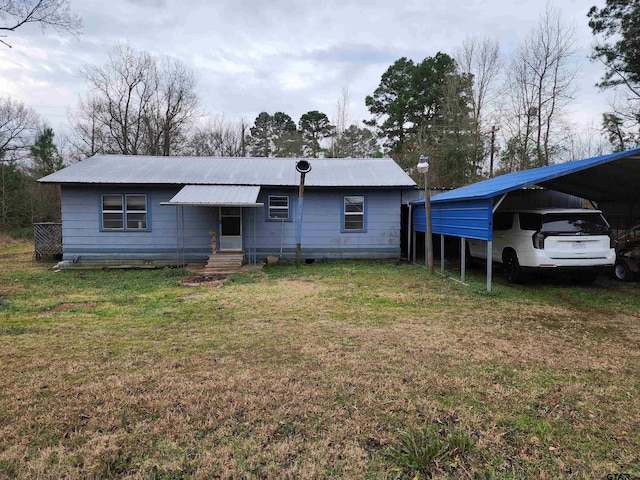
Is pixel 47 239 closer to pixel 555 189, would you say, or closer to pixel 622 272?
pixel 555 189

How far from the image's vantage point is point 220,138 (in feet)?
99.8

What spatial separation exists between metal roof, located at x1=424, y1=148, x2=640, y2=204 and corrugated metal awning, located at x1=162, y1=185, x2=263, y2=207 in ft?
17.9

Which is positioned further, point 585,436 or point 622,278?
point 622,278

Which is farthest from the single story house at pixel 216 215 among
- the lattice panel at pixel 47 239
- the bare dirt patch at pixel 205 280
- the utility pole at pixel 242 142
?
the utility pole at pixel 242 142

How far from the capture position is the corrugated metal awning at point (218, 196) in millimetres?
9852

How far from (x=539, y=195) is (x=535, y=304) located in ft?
17.4

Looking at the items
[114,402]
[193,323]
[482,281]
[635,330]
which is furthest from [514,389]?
[482,281]

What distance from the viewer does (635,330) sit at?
484 cm

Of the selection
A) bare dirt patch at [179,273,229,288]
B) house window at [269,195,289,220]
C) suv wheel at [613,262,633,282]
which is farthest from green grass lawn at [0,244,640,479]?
house window at [269,195,289,220]

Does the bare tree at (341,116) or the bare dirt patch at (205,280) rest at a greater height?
the bare tree at (341,116)

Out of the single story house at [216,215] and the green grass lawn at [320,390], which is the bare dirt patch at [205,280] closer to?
the single story house at [216,215]

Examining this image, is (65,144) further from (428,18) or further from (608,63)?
(608,63)

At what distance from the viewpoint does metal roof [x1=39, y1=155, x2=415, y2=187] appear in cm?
1128

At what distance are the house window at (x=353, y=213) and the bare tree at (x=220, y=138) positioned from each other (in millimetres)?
20342
